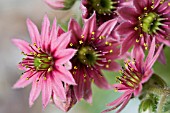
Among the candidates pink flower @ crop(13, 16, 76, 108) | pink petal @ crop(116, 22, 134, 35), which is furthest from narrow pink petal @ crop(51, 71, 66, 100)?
pink petal @ crop(116, 22, 134, 35)

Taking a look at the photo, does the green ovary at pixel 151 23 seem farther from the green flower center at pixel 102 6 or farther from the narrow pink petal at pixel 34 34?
the narrow pink petal at pixel 34 34

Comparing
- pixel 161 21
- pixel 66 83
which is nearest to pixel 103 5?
pixel 161 21

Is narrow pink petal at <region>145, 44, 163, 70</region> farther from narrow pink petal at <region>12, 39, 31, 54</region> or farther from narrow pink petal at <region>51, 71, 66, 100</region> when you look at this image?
narrow pink petal at <region>12, 39, 31, 54</region>

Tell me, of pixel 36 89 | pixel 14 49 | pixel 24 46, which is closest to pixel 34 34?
pixel 24 46

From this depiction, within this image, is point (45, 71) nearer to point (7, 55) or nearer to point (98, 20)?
point (98, 20)

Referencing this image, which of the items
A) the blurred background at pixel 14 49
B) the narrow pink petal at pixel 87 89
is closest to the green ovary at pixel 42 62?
the narrow pink petal at pixel 87 89
